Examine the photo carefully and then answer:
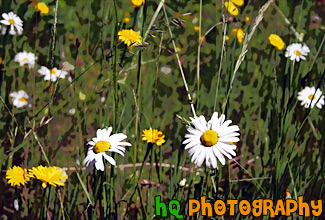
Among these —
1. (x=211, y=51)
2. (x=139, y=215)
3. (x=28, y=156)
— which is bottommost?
(x=139, y=215)

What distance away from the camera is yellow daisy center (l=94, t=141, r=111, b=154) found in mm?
840

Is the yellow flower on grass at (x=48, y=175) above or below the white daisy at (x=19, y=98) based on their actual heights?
below

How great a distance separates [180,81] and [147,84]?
210 millimetres

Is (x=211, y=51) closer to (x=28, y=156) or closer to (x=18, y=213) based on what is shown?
(x=28, y=156)

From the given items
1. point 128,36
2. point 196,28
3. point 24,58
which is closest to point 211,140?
point 128,36

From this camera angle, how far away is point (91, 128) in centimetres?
152

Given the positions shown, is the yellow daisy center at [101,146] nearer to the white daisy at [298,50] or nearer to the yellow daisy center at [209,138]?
the yellow daisy center at [209,138]

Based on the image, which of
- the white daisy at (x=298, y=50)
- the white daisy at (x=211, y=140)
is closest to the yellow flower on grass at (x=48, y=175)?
the white daisy at (x=211, y=140)

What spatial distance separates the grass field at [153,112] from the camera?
92cm

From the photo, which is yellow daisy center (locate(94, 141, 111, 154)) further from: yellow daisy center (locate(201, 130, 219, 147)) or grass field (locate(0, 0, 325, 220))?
yellow daisy center (locate(201, 130, 219, 147))

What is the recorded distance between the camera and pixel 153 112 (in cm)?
96

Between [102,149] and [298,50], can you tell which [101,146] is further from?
[298,50]

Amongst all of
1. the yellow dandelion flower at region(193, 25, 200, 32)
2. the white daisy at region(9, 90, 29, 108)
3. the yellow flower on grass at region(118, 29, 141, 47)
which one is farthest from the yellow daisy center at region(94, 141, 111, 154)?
the yellow dandelion flower at region(193, 25, 200, 32)

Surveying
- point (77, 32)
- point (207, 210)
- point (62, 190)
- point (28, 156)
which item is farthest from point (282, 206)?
point (77, 32)
